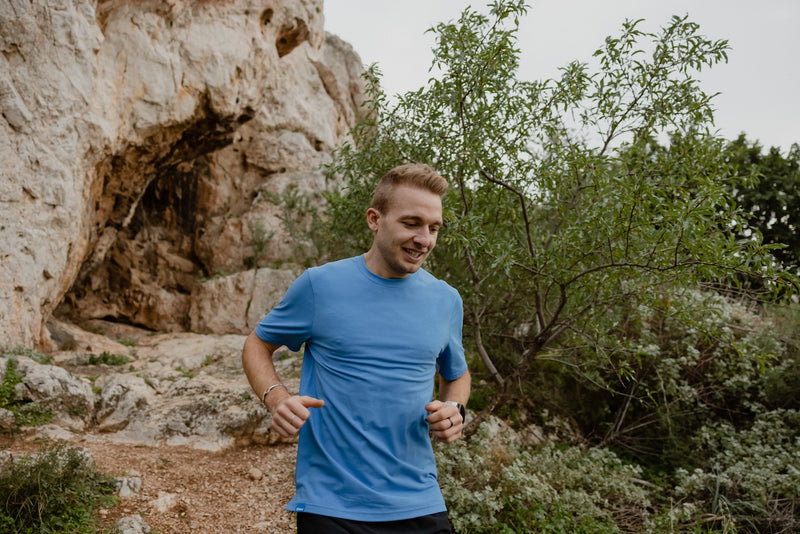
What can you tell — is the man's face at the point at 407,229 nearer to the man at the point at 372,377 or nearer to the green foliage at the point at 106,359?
the man at the point at 372,377

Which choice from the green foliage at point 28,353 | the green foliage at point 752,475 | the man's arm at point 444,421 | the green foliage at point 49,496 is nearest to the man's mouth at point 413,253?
the man's arm at point 444,421

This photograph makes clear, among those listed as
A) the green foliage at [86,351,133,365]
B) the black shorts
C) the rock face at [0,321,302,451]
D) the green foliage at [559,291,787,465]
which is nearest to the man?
the black shorts

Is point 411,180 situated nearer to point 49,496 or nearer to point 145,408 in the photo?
point 49,496

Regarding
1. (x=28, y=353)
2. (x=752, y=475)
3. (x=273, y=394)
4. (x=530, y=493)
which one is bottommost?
(x=28, y=353)

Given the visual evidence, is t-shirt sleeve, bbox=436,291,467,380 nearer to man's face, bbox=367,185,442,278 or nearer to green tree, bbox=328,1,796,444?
man's face, bbox=367,185,442,278

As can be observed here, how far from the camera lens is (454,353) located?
7.29ft

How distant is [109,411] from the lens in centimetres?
578

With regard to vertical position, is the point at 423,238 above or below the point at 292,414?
above

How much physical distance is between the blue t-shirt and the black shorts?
0.08 feet

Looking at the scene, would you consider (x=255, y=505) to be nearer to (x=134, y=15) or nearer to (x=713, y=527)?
(x=713, y=527)

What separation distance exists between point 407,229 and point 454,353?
0.59 m

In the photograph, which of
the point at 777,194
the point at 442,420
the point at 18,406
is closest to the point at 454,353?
the point at 442,420

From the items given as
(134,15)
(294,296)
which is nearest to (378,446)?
(294,296)

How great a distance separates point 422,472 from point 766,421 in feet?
20.6
